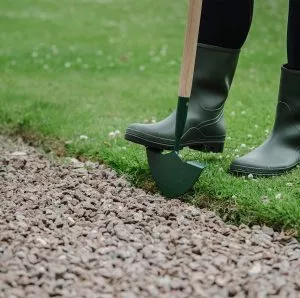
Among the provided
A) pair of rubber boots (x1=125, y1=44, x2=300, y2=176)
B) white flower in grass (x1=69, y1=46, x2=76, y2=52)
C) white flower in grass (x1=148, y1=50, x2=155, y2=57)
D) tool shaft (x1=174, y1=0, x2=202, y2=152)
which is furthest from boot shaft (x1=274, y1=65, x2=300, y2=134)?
white flower in grass (x1=69, y1=46, x2=76, y2=52)

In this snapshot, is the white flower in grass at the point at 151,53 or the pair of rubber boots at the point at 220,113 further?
the white flower in grass at the point at 151,53

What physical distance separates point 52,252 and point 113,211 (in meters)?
0.59

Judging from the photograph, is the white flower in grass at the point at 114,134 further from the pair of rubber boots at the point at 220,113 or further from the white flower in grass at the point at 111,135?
the pair of rubber boots at the point at 220,113

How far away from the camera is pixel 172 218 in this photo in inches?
138

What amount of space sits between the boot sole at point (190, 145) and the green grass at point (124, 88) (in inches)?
3.5

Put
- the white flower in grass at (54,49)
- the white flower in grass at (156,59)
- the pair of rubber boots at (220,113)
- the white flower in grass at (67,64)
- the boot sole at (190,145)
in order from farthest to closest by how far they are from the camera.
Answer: the white flower in grass at (54,49)
the white flower in grass at (156,59)
the white flower in grass at (67,64)
the pair of rubber boots at (220,113)
the boot sole at (190,145)

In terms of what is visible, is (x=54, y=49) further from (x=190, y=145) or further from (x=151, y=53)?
(x=190, y=145)

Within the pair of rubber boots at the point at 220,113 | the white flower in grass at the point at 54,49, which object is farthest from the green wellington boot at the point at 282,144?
the white flower in grass at the point at 54,49

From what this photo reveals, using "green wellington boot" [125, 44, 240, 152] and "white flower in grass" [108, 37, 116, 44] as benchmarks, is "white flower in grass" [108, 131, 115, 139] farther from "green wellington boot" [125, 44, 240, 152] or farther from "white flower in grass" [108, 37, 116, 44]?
"white flower in grass" [108, 37, 116, 44]

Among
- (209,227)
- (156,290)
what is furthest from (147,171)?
(156,290)

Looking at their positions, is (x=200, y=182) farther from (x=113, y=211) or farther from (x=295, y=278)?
(x=295, y=278)

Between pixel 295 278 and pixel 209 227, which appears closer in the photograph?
pixel 295 278

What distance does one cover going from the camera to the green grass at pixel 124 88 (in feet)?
12.3

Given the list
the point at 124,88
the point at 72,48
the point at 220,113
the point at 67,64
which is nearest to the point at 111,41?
the point at 72,48
